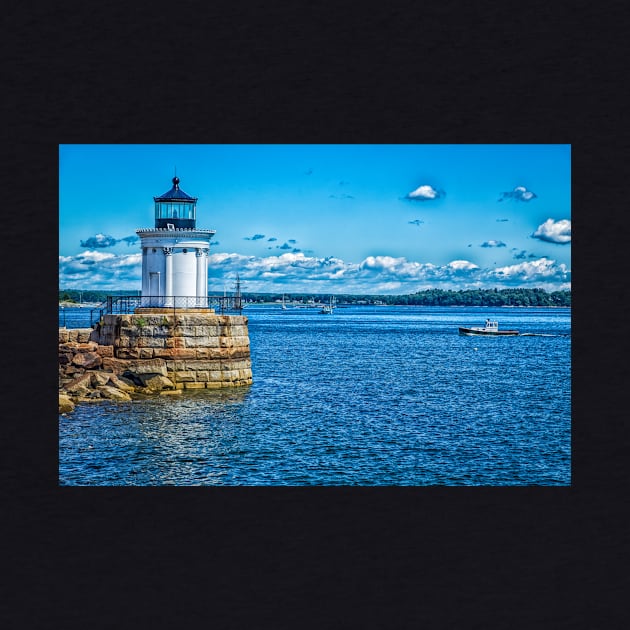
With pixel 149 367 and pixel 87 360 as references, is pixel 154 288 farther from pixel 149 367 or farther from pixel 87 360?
pixel 87 360

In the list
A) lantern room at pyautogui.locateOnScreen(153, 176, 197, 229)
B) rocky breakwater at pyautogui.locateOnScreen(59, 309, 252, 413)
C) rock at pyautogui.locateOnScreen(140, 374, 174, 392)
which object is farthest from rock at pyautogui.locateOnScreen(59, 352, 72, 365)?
lantern room at pyautogui.locateOnScreen(153, 176, 197, 229)

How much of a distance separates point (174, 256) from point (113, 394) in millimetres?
3850

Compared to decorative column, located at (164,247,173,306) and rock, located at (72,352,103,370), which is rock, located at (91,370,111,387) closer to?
rock, located at (72,352,103,370)

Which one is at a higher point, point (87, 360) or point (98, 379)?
point (87, 360)

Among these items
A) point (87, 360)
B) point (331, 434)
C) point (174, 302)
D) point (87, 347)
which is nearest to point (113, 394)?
point (87, 360)

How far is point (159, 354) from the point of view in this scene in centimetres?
2128

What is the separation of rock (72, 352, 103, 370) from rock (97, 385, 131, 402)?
1.19m

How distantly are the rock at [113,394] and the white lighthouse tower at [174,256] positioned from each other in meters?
2.65

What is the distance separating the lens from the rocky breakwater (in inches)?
830
